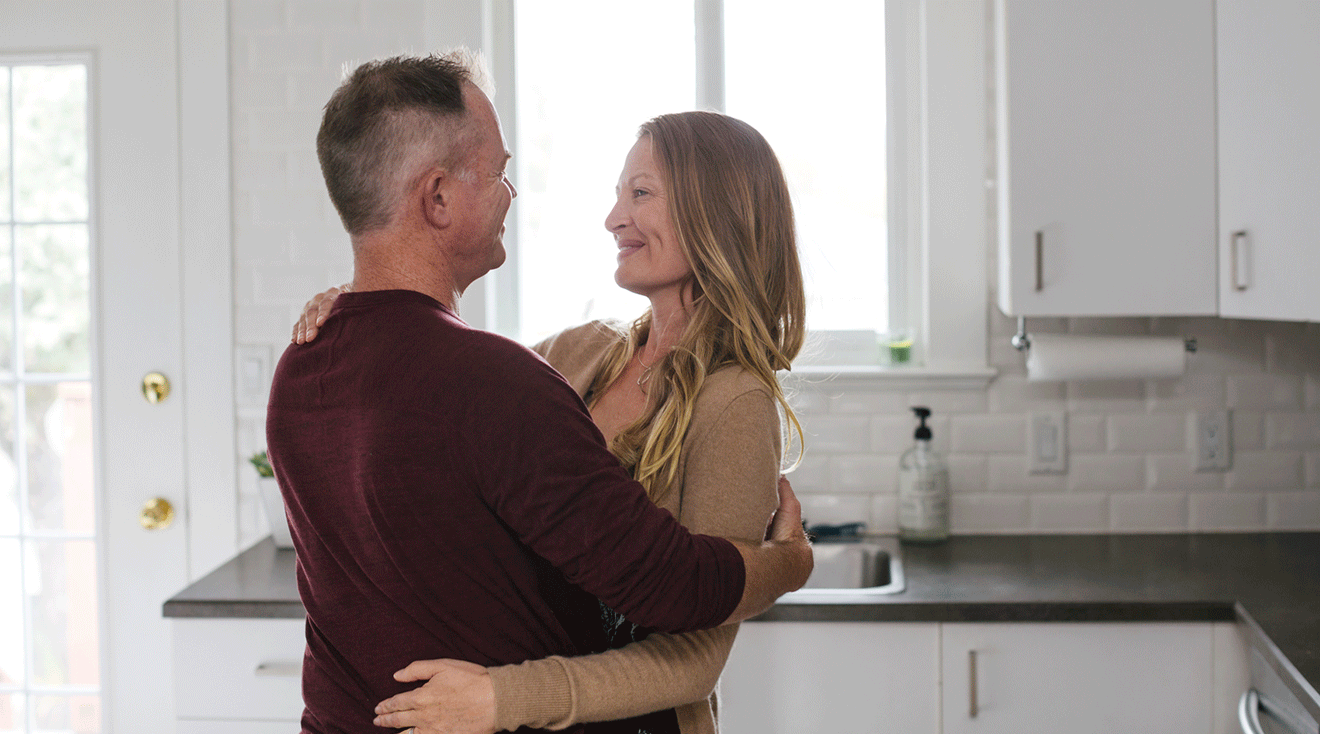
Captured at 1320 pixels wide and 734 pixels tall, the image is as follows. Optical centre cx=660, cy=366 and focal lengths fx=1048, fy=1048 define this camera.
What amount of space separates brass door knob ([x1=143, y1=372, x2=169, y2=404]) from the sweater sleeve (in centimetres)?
180

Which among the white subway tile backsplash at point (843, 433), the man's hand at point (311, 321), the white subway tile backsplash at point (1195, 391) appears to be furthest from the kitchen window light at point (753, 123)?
the man's hand at point (311, 321)

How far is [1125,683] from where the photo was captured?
72.9 inches

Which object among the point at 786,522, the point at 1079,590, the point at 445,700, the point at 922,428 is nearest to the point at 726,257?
the point at 786,522

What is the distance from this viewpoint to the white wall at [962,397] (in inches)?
94.0

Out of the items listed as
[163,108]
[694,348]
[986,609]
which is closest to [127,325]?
[163,108]

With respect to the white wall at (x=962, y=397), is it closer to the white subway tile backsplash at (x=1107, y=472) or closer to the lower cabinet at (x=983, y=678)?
the white subway tile backsplash at (x=1107, y=472)

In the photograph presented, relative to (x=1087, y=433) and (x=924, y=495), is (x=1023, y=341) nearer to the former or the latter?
(x=1087, y=433)

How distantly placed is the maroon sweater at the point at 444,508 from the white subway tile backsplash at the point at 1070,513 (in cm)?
160

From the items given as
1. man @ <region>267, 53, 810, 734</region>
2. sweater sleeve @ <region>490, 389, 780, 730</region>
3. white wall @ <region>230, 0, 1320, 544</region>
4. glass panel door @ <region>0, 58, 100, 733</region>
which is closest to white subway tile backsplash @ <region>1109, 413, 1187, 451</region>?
white wall @ <region>230, 0, 1320, 544</region>

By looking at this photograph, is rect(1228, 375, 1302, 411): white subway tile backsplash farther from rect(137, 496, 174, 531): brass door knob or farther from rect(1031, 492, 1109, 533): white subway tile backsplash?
rect(137, 496, 174, 531): brass door knob

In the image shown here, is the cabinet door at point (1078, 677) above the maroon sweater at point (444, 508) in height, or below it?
below

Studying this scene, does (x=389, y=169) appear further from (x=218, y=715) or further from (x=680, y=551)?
(x=218, y=715)

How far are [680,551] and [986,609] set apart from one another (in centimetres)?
108

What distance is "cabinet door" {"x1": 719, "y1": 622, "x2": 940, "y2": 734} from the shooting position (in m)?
1.88
